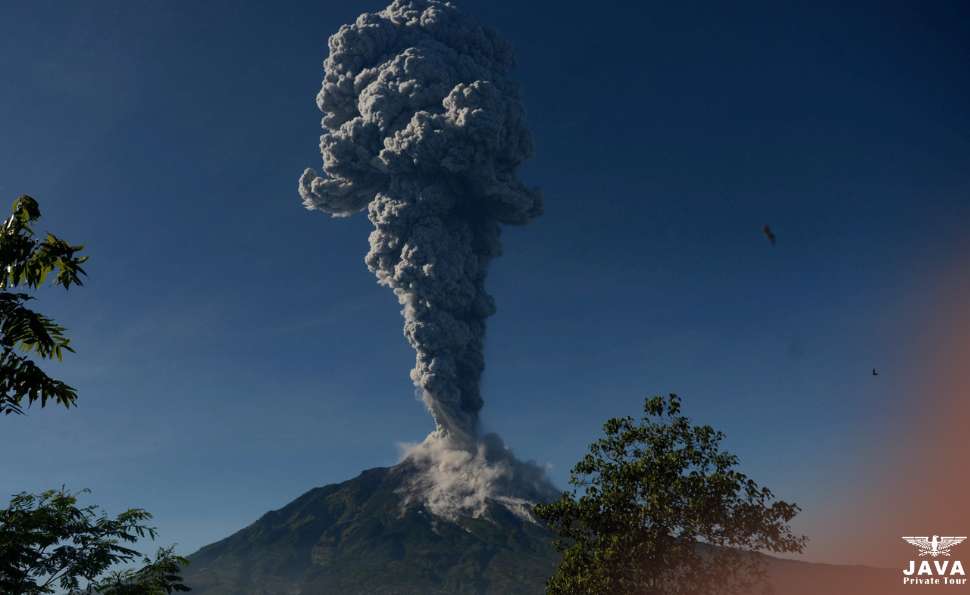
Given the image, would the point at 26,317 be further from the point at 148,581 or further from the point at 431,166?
the point at 431,166

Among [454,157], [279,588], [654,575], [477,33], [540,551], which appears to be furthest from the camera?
[540,551]

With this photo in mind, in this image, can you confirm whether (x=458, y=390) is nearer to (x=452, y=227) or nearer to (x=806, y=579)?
(x=452, y=227)

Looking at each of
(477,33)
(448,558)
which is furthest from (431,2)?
(448,558)

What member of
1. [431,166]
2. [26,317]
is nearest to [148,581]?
[26,317]

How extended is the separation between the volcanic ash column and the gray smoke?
22 centimetres

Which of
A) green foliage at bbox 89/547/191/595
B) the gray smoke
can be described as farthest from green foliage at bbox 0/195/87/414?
the gray smoke

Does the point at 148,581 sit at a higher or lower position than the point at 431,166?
lower

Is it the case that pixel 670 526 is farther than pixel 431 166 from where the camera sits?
No

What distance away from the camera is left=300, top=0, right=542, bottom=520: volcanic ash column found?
130 meters

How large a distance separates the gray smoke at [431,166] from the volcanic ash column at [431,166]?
22 centimetres

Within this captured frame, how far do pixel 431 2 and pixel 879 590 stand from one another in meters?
176

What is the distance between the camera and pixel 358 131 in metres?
135

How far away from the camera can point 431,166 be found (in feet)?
437

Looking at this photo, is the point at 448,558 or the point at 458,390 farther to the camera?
the point at 448,558
